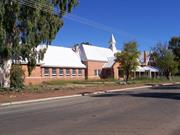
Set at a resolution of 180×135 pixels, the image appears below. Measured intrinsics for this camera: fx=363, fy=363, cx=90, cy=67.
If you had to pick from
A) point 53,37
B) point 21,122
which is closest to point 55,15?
point 53,37

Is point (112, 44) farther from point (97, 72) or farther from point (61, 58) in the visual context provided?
point (61, 58)

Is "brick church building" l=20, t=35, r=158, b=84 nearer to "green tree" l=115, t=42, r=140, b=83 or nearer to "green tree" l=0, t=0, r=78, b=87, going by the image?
"green tree" l=115, t=42, r=140, b=83

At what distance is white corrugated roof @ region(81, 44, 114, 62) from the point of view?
67625 millimetres

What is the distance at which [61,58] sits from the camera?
60.7 metres

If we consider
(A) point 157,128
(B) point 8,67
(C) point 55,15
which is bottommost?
(A) point 157,128

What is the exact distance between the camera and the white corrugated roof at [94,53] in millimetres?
67625

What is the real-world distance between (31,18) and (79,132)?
21.0m

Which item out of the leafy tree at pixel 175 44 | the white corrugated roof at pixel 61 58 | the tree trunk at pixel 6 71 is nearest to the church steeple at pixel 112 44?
the white corrugated roof at pixel 61 58

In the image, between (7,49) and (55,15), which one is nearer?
(7,49)

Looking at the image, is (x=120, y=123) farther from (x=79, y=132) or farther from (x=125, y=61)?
(x=125, y=61)

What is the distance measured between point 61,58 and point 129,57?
1402 cm

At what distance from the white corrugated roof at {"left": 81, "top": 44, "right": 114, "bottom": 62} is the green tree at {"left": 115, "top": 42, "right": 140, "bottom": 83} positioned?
15.5 metres

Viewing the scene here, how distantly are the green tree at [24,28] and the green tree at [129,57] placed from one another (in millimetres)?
20656

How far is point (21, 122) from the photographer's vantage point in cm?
1281
